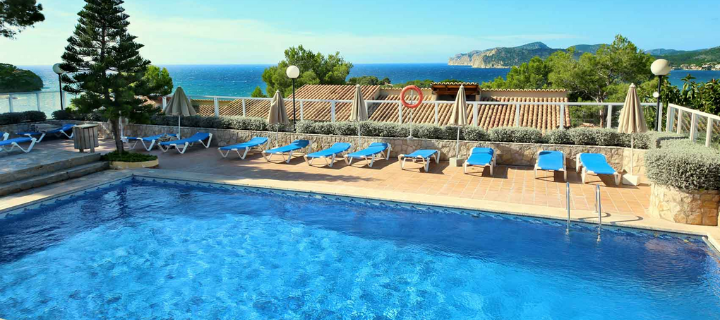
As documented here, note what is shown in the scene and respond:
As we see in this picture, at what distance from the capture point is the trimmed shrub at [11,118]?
15.3m

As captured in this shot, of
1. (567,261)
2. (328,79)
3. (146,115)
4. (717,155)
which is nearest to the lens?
(567,261)

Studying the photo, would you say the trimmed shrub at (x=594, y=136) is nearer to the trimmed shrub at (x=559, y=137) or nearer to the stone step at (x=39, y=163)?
the trimmed shrub at (x=559, y=137)

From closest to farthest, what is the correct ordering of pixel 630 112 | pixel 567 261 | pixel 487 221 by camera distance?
pixel 567 261, pixel 487 221, pixel 630 112

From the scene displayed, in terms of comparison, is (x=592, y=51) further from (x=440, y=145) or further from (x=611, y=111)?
(x=440, y=145)

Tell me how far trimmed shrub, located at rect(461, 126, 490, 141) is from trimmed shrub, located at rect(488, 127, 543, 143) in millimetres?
154

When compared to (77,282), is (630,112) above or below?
above

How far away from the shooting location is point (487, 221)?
24.7 feet

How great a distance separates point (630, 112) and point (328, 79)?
39.3 m

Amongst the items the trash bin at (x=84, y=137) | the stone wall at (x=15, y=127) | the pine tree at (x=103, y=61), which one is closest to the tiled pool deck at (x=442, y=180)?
the trash bin at (x=84, y=137)

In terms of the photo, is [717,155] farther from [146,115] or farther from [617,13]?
[617,13]

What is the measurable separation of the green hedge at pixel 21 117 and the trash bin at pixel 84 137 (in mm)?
5948

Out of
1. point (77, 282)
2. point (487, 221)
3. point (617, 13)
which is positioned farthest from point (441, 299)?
point (617, 13)

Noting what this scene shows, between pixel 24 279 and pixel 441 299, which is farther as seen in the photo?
pixel 24 279

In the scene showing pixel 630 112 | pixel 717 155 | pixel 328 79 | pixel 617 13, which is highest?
pixel 617 13
